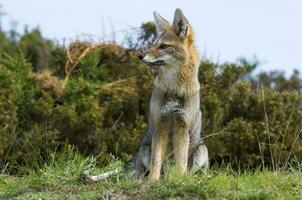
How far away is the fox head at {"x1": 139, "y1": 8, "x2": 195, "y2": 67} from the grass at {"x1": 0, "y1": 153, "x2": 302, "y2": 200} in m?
1.24

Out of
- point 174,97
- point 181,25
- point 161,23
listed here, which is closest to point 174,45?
point 181,25

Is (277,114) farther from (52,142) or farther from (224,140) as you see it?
(52,142)

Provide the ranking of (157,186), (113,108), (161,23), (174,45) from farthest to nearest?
(113,108) → (161,23) → (174,45) → (157,186)

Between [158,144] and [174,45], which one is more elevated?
[174,45]

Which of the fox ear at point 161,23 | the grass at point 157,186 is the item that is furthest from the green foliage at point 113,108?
the fox ear at point 161,23

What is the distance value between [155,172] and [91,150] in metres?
5.52

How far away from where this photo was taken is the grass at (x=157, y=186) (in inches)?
338

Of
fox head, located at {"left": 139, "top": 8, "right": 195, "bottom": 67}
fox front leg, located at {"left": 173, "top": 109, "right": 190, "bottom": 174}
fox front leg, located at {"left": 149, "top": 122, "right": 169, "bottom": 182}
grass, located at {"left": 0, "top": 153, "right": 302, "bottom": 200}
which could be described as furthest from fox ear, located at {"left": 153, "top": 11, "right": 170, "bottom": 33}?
grass, located at {"left": 0, "top": 153, "right": 302, "bottom": 200}

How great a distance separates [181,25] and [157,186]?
6.75ft

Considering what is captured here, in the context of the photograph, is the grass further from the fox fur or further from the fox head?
the fox head

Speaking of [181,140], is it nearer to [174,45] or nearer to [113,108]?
[174,45]

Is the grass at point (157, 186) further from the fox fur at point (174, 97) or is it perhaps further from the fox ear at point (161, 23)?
the fox ear at point (161, 23)

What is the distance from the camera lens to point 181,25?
31.9ft

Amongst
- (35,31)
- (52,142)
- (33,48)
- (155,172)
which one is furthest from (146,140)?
(35,31)
